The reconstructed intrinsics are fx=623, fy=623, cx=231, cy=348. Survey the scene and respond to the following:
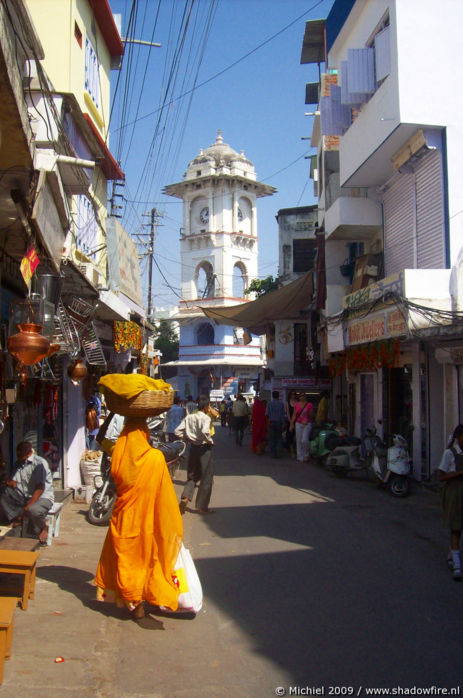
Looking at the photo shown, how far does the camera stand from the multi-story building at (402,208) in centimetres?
1098

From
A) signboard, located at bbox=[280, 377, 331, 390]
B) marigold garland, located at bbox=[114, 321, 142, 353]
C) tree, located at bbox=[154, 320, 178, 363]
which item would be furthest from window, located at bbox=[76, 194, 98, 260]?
tree, located at bbox=[154, 320, 178, 363]

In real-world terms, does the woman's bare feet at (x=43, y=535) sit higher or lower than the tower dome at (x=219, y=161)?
lower

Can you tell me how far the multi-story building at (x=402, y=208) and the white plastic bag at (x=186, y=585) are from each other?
227 inches

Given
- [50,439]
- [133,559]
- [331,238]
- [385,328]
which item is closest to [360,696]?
[133,559]

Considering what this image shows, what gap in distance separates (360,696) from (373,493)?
7.90m

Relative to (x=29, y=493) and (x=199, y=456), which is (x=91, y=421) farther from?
(x=29, y=493)

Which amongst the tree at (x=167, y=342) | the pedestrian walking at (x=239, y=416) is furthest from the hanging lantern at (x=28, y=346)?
the tree at (x=167, y=342)

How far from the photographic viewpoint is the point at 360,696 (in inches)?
145

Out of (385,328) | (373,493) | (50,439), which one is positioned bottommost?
(373,493)

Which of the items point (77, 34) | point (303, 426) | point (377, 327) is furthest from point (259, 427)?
point (77, 34)

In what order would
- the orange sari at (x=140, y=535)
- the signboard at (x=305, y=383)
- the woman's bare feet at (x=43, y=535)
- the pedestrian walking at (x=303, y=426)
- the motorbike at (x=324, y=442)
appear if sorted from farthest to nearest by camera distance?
the signboard at (x=305, y=383), the pedestrian walking at (x=303, y=426), the motorbike at (x=324, y=442), the woman's bare feet at (x=43, y=535), the orange sari at (x=140, y=535)

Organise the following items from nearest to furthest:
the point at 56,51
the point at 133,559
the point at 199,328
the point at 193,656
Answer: the point at 193,656 < the point at 133,559 < the point at 56,51 < the point at 199,328

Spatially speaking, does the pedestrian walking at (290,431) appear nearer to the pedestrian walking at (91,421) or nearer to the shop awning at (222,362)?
the pedestrian walking at (91,421)

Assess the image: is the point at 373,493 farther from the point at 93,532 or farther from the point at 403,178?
the point at 403,178
